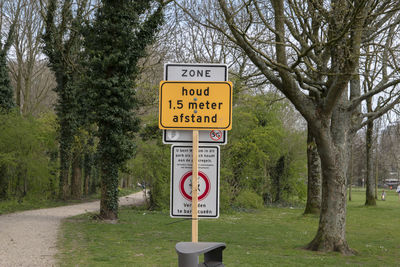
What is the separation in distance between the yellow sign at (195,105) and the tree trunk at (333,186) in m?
6.97

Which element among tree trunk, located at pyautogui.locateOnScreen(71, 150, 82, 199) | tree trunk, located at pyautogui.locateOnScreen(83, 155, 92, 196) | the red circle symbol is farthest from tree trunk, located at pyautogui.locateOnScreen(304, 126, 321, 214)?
tree trunk, located at pyautogui.locateOnScreen(83, 155, 92, 196)

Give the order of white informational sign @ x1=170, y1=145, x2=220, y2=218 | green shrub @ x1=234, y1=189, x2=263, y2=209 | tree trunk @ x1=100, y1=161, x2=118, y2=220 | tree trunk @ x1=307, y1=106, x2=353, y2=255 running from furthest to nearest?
green shrub @ x1=234, y1=189, x2=263, y2=209 < tree trunk @ x1=100, y1=161, x2=118, y2=220 < tree trunk @ x1=307, y1=106, x2=353, y2=255 < white informational sign @ x1=170, y1=145, x2=220, y2=218

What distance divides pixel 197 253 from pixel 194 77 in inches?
91.7

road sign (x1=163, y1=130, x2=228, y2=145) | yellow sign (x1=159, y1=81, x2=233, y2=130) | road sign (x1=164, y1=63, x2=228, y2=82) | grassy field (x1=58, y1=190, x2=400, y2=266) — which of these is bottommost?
grassy field (x1=58, y1=190, x2=400, y2=266)

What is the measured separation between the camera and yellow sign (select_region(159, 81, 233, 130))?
507 cm

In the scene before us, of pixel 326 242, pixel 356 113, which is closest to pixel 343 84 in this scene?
pixel 356 113

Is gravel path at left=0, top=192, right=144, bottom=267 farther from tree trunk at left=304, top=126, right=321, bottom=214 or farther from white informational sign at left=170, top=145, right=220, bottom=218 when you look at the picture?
tree trunk at left=304, top=126, right=321, bottom=214

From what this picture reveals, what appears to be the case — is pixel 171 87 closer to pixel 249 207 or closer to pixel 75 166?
pixel 249 207

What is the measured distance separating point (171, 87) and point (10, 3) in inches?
1185

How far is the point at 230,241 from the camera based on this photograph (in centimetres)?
1387

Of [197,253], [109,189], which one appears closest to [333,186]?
[197,253]

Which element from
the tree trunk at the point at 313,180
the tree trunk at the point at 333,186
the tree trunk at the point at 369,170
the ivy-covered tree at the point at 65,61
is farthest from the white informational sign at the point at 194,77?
the tree trunk at the point at 369,170

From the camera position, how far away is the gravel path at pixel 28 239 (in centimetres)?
1045

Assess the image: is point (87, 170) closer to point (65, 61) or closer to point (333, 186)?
point (65, 61)
